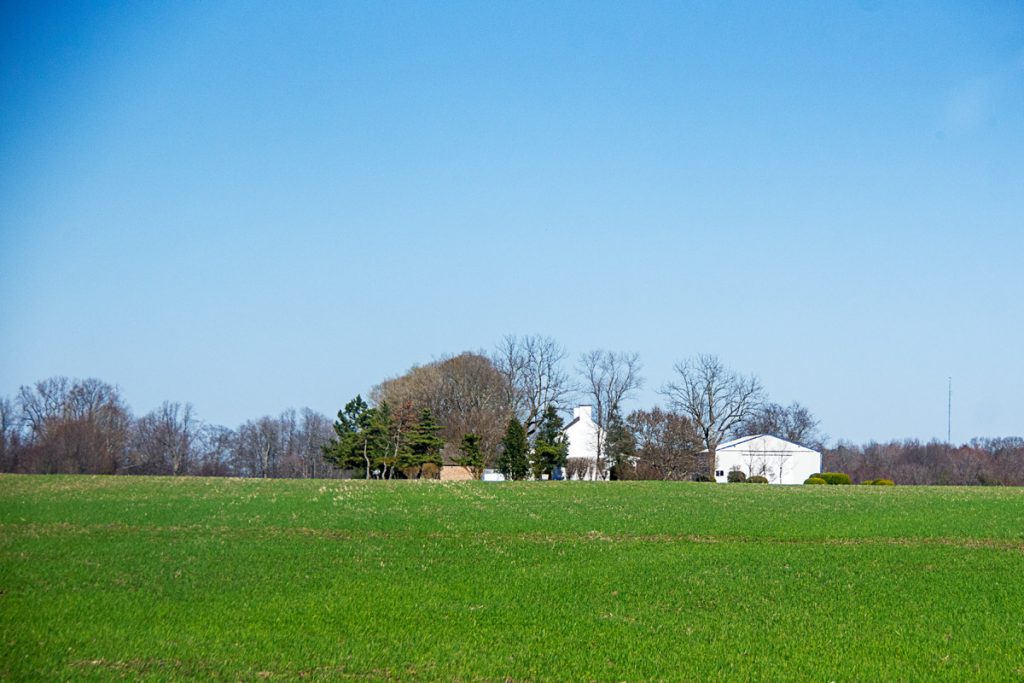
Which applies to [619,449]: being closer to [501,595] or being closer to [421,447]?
[421,447]

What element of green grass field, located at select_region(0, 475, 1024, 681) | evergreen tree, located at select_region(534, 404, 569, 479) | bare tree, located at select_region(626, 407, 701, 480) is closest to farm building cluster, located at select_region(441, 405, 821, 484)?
bare tree, located at select_region(626, 407, 701, 480)

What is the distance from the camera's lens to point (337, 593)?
16047 mm

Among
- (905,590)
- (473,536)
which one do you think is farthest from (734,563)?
(473,536)

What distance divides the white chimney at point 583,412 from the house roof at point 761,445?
1315 cm

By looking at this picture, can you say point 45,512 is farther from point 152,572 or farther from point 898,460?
point 898,460

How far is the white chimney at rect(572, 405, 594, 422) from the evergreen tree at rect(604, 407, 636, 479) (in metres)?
11.5

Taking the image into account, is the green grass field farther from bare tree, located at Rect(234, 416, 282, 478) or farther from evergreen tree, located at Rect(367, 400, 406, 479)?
bare tree, located at Rect(234, 416, 282, 478)

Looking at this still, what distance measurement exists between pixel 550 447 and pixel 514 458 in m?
4.49

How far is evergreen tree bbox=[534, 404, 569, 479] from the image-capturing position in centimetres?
7197

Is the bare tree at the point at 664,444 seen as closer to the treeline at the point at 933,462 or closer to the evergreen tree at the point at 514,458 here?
the evergreen tree at the point at 514,458

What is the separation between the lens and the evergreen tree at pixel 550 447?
72.0 meters

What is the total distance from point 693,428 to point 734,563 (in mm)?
66395

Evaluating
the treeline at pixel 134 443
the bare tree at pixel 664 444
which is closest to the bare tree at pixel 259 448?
the treeline at pixel 134 443

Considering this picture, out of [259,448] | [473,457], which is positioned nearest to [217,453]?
[259,448]
